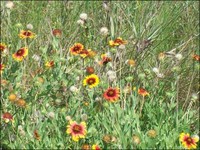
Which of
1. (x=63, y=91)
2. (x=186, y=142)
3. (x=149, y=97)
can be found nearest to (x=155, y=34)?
(x=149, y=97)

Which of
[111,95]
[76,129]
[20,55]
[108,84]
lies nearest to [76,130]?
[76,129]

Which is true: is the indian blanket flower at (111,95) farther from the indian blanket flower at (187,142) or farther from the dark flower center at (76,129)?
the indian blanket flower at (187,142)

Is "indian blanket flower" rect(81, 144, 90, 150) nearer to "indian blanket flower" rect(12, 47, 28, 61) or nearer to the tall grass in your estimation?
the tall grass

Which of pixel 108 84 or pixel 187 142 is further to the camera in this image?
pixel 108 84

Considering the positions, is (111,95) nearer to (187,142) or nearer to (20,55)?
(187,142)

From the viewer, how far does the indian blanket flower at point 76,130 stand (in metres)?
1.95

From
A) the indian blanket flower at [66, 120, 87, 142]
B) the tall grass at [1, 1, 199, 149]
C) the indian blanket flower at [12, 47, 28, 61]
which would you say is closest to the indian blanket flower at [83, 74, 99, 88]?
the tall grass at [1, 1, 199, 149]

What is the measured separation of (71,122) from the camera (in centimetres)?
200

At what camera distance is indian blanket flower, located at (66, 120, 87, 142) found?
1.95 metres

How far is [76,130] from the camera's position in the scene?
6.43 feet

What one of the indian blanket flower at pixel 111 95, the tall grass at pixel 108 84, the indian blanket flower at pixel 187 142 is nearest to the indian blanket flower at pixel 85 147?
the tall grass at pixel 108 84

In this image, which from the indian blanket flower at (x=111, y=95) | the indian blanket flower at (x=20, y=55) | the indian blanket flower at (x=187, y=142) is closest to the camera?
the indian blanket flower at (x=187, y=142)

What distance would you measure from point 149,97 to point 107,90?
40 centimetres

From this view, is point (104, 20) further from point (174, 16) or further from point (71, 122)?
point (71, 122)
